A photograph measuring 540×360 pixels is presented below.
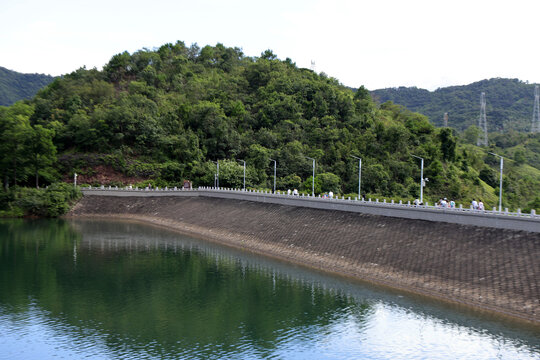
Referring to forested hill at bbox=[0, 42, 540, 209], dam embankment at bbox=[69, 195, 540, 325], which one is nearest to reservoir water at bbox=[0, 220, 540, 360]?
dam embankment at bbox=[69, 195, 540, 325]

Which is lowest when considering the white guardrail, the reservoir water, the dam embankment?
the reservoir water

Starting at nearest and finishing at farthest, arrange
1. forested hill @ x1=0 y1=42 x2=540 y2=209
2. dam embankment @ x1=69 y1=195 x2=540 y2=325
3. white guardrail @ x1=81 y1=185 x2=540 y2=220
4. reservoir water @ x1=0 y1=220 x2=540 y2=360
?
reservoir water @ x1=0 y1=220 x2=540 y2=360
dam embankment @ x1=69 y1=195 x2=540 y2=325
white guardrail @ x1=81 y1=185 x2=540 y2=220
forested hill @ x1=0 y1=42 x2=540 y2=209

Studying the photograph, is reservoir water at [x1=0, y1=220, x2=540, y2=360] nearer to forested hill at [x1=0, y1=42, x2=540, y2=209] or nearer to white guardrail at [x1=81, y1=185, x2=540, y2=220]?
white guardrail at [x1=81, y1=185, x2=540, y2=220]

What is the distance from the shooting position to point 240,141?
4840 inches

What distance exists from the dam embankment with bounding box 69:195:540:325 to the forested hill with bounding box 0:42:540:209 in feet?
99.6

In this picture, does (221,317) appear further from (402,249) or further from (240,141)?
(240,141)

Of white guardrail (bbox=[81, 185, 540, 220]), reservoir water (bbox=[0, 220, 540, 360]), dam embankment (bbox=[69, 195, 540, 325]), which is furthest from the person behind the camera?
white guardrail (bbox=[81, 185, 540, 220])

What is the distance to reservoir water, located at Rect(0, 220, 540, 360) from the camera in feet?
94.7

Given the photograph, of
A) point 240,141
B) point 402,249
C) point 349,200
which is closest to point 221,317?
point 402,249

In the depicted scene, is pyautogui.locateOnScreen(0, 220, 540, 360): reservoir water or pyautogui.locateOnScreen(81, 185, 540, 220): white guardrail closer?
pyautogui.locateOnScreen(0, 220, 540, 360): reservoir water

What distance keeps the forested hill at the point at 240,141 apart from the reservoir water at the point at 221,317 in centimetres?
5118

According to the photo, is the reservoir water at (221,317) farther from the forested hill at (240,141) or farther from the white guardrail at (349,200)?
the forested hill at (240,141)

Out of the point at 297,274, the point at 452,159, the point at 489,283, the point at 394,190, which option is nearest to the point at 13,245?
the point at 297,274

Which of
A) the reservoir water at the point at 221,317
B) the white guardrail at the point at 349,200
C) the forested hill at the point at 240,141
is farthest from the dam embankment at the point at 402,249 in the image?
the forested hill at the point at 240,141
